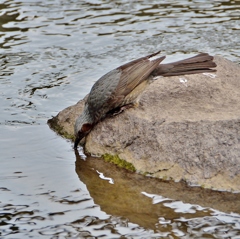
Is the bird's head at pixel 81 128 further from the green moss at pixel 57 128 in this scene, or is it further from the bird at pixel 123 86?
the green moss at pixel 57 128

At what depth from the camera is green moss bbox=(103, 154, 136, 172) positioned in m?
7.04

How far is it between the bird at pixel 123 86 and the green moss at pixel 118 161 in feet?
1.44

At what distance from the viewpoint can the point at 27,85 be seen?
9.61m

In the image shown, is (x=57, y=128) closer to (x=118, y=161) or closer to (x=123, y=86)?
(x=123, y=86)

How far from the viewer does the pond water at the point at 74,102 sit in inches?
236

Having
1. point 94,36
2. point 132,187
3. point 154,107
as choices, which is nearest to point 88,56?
point 94,36

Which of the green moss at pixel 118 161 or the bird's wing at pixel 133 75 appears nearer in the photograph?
the green moss at pixel 118 161

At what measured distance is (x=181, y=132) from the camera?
6.97 meters

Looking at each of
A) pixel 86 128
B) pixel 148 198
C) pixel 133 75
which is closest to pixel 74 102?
pixel 133 75

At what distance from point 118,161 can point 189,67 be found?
1490 millimetres

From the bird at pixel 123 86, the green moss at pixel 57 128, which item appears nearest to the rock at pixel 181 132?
the green moss at pixel 57 128

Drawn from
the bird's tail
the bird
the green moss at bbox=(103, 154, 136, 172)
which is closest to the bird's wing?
the bird

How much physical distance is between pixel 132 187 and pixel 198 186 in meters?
0.63

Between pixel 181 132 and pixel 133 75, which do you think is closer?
pixel 181 132
